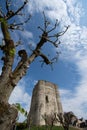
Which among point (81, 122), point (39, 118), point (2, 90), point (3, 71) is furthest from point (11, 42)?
point (81, 122)

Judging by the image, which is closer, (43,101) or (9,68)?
(9,68)

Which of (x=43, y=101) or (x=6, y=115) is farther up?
(x=43, y=101)

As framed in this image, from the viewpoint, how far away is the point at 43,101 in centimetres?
6919

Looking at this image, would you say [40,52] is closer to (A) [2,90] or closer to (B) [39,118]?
(A) [2,90]

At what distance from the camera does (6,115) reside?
5.29 meters

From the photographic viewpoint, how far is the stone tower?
6586 cm

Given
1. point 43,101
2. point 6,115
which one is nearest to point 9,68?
point 6,115

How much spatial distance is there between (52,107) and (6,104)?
66364 millimetres

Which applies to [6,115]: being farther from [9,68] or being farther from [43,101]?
[43,101]

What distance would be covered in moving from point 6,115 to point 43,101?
64.7 meters

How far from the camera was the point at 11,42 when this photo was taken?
636 centimetres

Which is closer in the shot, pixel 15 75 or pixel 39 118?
pixel 15 75

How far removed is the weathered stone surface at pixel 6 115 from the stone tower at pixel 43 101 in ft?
198

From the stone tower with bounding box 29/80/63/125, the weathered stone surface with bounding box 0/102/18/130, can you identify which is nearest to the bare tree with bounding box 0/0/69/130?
the weathered stone surface with bounding box 0/102/18/130
